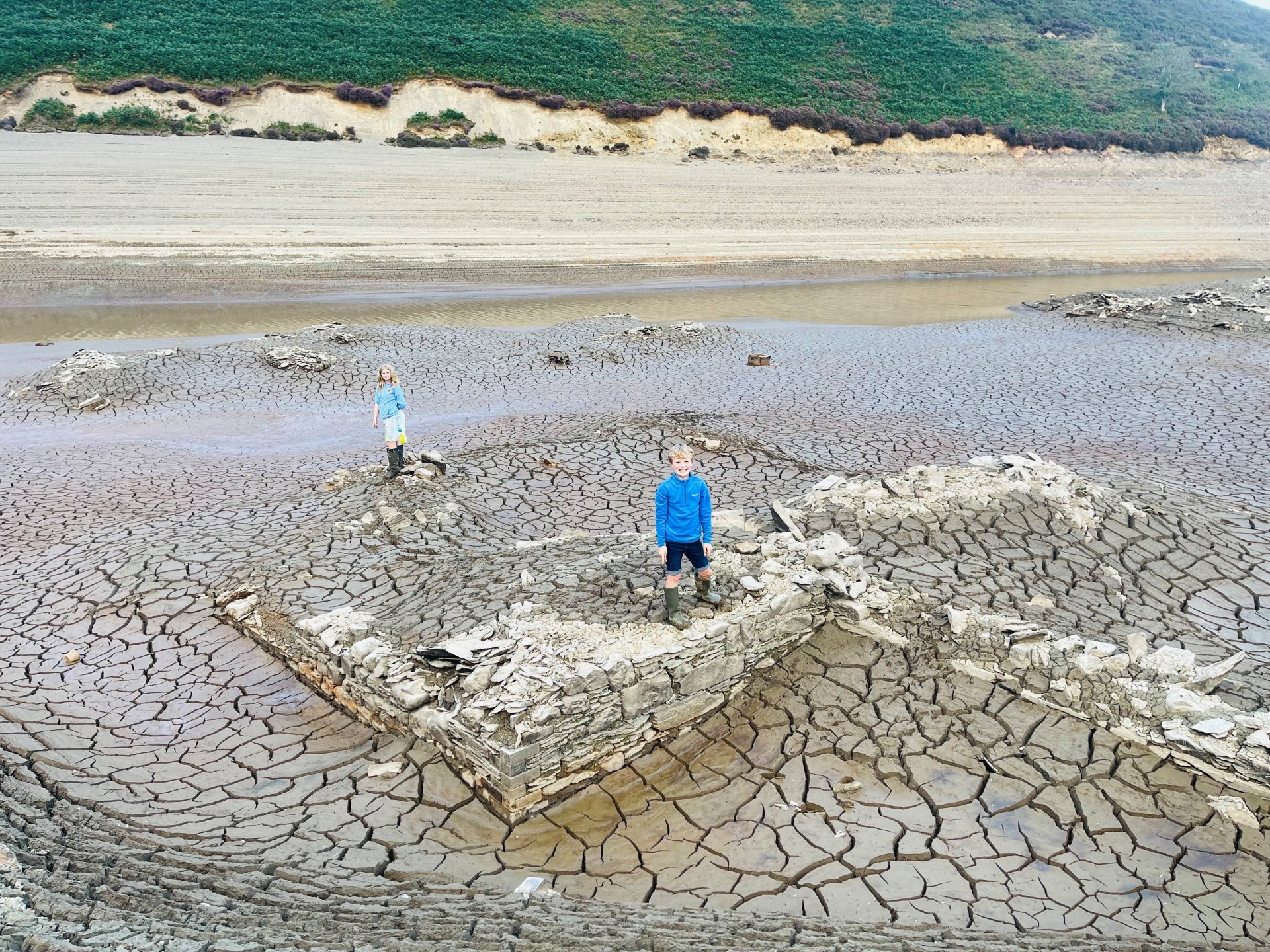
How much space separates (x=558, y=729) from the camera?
15.9 ft

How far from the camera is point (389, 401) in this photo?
8.91 metres

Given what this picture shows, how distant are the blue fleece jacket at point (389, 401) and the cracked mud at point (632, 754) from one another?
2.52 ft

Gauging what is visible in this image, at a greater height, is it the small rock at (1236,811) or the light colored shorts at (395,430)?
the light colored shorts at (395,430)

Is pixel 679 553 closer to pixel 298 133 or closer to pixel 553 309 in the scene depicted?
pixel 553 309

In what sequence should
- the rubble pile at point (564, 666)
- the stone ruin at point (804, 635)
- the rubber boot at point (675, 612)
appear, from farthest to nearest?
the rubber boot at point (675, 612) → the stone ruin at point (804, 635) → the rubble pile at point (564, 666)

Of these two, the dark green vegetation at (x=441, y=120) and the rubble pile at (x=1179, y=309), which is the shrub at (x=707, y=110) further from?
the rubble pile at (x=1179, y=309)

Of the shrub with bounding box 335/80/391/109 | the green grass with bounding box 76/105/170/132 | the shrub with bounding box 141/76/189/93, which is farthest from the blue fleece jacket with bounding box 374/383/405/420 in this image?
the shrub with bounding box 141/76/189/93

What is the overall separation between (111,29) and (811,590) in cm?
3979

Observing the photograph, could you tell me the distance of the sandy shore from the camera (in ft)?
74.3

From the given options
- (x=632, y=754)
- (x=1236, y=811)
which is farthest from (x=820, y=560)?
(x=1236, y=811)

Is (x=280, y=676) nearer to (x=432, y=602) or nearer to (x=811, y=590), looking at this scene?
(x=432, y=602)

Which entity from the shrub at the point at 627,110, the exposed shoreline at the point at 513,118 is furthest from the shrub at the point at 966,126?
the shrub at the point at 627,110

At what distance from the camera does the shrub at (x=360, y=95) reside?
105ft

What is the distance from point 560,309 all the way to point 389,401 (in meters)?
13.7
